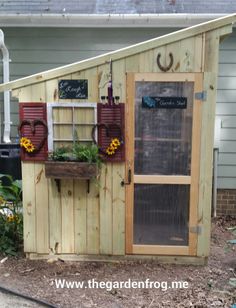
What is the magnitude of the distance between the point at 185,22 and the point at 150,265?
358 cm

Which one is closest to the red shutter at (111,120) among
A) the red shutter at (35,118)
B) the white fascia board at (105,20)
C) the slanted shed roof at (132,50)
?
the slanted shed roof at (132,50)

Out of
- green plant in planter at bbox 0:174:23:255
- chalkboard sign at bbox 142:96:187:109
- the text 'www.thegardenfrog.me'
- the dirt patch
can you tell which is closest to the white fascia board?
chalkboard sign at bbox 142:96:187:109

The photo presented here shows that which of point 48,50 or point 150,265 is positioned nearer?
point 150,265

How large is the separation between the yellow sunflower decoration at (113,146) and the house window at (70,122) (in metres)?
0.22

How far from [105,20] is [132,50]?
2.09m

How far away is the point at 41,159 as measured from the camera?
13.0 feet

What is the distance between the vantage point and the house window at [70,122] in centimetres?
388

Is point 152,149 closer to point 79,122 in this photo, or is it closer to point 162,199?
point 162,199

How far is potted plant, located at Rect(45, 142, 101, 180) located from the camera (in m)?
3.76

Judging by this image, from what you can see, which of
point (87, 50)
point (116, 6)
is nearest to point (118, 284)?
point (87, 50)

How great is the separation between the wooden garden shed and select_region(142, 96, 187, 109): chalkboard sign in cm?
1

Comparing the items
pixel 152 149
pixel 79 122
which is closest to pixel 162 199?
pixel 152 149

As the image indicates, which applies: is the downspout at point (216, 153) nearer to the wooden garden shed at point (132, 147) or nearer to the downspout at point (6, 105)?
the wooden garden shed at point (132, 147)

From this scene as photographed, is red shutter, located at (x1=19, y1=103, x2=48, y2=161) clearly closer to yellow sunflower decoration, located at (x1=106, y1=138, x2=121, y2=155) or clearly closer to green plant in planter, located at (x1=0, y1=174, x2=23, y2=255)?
yellow sunflower decoration, located at (x1=106, y1=138, x2=121, y2=155)
